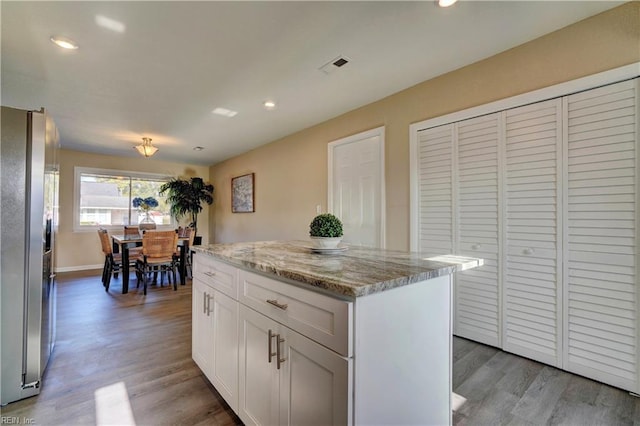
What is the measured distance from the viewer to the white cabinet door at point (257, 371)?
4.00 feet

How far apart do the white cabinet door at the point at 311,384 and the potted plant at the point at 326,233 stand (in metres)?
0.63

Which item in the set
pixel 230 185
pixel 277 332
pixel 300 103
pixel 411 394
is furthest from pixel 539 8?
pixel 230 185

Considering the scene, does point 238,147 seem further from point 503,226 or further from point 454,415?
point 454,415

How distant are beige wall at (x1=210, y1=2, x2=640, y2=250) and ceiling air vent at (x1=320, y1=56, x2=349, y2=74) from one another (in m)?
0.91

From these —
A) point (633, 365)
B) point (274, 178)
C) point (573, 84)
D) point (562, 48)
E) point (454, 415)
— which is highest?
point (562, 48)

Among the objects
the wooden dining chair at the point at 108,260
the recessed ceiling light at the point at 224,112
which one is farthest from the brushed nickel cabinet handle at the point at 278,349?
the wooden dining chair at the point at 108,260

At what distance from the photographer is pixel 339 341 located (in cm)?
92

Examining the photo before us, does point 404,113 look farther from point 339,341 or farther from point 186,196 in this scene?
point 186,196

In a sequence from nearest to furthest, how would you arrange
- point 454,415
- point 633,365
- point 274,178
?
point 454,415
point 633,365
point 274,178

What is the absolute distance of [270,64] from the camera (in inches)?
96.3

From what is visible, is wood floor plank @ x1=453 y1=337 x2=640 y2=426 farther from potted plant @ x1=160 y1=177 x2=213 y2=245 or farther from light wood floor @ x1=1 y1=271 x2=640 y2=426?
potted plant @ x1=160 y1=177 x2=213 y2=245

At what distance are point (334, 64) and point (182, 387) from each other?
277 cm

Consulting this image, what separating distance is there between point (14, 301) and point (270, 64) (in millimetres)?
2470

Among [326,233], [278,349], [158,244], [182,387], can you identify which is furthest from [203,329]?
[158,244]
